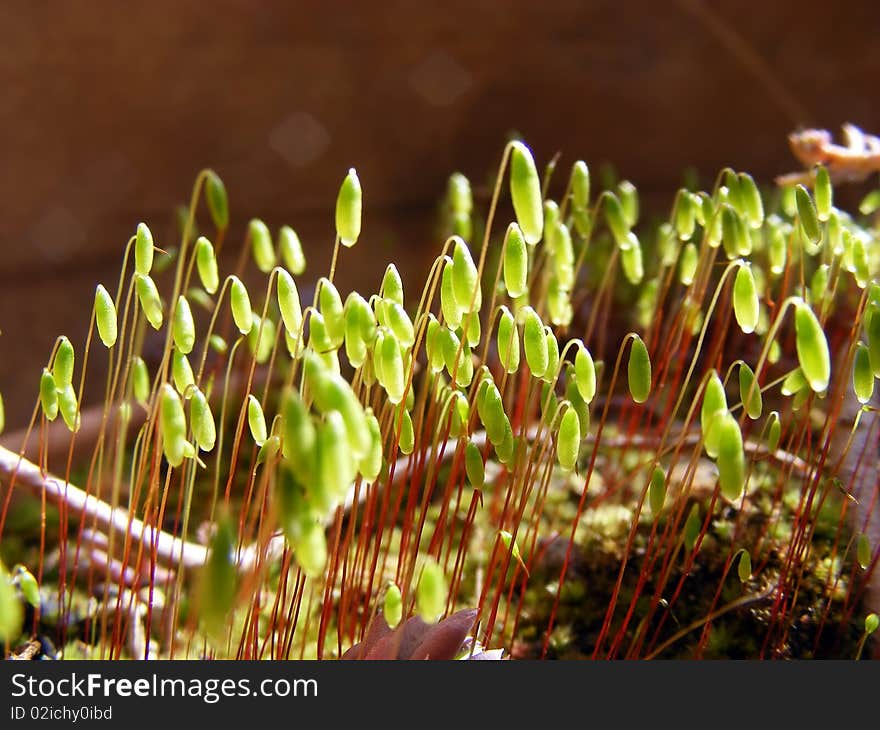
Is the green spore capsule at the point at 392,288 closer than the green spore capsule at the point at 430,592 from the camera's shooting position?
No

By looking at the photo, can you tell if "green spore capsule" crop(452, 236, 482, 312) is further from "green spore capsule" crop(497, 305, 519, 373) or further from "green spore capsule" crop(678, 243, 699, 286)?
"green spore capsule" crop(678, 243, 699, 286)

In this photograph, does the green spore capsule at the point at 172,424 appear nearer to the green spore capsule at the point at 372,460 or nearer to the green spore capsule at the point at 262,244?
the green spore capsule at the point at 372,460

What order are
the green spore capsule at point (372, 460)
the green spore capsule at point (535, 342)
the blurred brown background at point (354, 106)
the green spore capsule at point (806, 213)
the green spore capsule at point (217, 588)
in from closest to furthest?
the green spore capsule at point (217, 588) → the green spore capsule at point (372, 460) → the green spore capsule at point (535, 342) → the green spore capsule at point (806, 213) → the blurred brown background at point (354, 106)

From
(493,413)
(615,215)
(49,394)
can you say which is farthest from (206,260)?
(615,215)

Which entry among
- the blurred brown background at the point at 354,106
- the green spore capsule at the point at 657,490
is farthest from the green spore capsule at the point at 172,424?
the blurred brown background at the point at 354,106

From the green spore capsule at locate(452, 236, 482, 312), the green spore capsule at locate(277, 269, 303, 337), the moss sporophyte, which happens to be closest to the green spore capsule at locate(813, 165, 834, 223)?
the moss sporophyte

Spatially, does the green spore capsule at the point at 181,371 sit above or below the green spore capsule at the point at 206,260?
below
